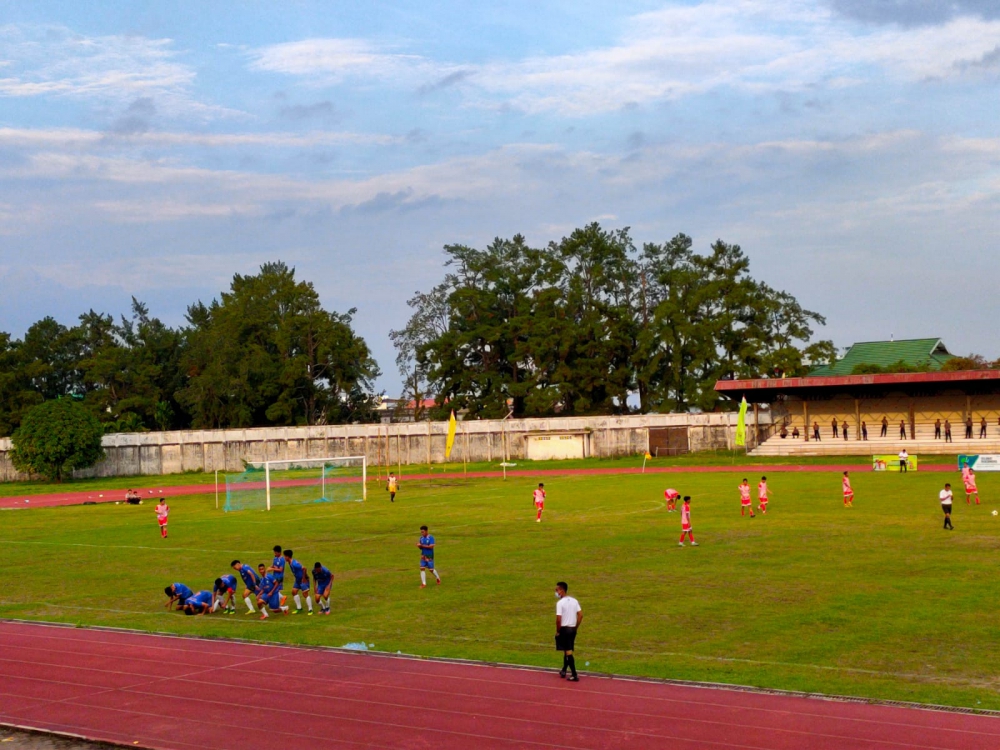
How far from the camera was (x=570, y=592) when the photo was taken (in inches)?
987

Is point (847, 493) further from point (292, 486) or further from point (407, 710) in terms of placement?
point (292, 486)

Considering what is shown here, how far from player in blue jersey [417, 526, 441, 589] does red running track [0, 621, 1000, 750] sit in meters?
6.21

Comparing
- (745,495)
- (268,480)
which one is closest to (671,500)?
(745,495)

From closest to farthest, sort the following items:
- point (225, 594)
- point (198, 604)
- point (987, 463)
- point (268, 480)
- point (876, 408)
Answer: point (198, 604) → point (225, 594) → point (268, 480) → point (987, 463) → point (876, 408)

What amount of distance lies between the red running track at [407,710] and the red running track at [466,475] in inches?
1591

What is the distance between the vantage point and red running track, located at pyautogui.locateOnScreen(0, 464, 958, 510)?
64000 millimetres

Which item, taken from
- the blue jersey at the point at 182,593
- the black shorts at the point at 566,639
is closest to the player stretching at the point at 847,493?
the blue jersey at the point at 182,593

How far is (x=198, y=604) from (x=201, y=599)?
0.59 feet

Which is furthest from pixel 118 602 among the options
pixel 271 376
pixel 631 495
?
pixel 271 376

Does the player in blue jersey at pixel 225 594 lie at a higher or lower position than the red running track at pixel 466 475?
lower

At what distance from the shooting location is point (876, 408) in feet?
266

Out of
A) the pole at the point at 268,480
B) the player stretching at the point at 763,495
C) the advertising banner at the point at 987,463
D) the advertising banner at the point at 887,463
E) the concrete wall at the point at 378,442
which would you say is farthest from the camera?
the concrete wall at the point at 378,442

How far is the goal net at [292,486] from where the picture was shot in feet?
180

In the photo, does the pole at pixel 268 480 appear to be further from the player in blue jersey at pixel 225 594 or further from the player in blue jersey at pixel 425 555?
the player in blue jersey at pixel 225 594
